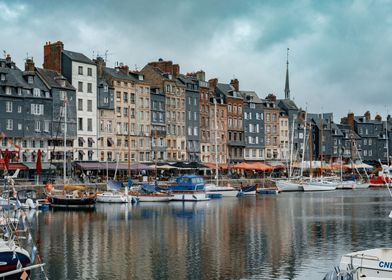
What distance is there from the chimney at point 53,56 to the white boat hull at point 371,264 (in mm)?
70654

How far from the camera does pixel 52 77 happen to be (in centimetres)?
8719

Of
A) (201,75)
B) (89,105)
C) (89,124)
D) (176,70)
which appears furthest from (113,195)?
(201,75)

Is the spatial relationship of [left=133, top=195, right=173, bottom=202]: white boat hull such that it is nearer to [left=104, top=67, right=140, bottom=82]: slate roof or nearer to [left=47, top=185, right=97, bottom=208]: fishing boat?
[left=47, top=185, right=97, bottom=208]: fishing boat

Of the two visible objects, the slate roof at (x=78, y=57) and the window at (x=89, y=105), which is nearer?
the slate roof at (x=78, y=57)

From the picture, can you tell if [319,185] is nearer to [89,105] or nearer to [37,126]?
[89,105]

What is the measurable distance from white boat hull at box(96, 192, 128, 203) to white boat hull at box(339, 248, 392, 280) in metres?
47.6

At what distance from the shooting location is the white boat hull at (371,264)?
2403 cm

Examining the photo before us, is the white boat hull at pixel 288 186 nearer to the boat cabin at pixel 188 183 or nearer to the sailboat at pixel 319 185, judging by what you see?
the sailboat at pixel 319 185

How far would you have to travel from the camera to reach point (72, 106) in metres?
87.6

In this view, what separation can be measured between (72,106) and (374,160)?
88.0 m

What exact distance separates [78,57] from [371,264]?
236ft

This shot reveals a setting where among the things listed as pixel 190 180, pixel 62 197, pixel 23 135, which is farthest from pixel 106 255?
pixel 23 135

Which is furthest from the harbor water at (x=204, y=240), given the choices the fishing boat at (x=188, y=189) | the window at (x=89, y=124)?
the window at (x=89, y=124)

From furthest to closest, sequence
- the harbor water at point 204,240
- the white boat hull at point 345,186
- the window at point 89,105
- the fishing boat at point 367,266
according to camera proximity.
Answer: the white boat hull at point 345,186, the window at point 89,105, the harbor water at point 204,240, the fishing boat at point 367,266
